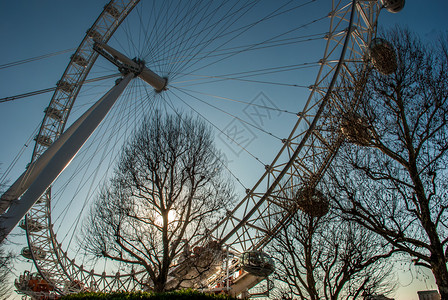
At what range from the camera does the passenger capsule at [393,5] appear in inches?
588

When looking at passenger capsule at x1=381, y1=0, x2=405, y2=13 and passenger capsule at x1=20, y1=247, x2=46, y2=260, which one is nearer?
passenger capsule at x1=381, y1=0, x2=405, y2=13

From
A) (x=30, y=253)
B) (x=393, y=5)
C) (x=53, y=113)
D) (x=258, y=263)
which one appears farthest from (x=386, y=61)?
(x=30, y=253)

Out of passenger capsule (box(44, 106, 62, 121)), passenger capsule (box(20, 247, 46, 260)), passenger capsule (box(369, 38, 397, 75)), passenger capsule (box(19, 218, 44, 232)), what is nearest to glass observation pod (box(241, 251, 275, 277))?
passenger capsule (box(369, 38, 397, 75))

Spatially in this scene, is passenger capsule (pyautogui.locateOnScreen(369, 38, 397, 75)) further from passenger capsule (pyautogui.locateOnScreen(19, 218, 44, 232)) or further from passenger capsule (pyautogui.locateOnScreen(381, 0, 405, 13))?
passenger capsule (pyautogui.locateOnScreen(19, 218, 44, 232))

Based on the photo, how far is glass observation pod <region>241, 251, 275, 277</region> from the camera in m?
16.4

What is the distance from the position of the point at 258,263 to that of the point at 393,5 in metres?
15.3

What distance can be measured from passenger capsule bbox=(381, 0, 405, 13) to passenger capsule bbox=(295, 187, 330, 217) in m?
10.8

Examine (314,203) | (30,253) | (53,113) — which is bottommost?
(314,203)

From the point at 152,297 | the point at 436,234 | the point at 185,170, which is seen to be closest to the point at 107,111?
the point at 185,170

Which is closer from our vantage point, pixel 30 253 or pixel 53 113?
pixel 53 113

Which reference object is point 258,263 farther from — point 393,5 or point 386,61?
point 393,5

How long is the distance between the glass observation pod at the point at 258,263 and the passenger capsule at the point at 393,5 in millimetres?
14617

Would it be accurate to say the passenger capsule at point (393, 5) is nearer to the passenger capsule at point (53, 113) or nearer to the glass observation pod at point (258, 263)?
the glass observation pod at point (258, 263)

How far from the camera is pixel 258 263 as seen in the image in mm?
16406
